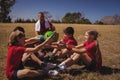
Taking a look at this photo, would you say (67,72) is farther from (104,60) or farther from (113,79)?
(104,60)

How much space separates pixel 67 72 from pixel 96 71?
93 cm

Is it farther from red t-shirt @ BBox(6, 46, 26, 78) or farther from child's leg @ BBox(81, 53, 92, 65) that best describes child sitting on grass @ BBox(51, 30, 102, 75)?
red t-shirt @ BBox(6, 46, 26, 78)

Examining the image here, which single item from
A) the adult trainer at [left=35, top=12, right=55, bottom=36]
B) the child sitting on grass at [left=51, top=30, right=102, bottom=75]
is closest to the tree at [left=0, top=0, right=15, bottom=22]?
the adult trainer at [left=35, top=12, right=55, bottom=36]

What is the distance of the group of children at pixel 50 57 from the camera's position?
19.5 feet

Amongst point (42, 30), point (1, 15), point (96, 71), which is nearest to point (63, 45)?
point (96, 71)

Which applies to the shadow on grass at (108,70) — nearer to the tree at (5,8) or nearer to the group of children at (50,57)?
the group of children at (50,57)

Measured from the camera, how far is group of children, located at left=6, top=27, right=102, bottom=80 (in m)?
5.95

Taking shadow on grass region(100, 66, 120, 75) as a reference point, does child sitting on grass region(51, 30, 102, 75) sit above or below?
above

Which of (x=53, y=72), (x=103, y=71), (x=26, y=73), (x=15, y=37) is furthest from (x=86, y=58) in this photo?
(x=15, y=37)

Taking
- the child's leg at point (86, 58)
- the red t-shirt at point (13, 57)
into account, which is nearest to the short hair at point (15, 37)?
the red t-shirt at point (13, 57)

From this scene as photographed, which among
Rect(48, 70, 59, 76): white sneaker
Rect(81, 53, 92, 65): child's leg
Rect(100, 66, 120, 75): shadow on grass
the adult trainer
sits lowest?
Rect(100, 66, 120, 75): shadow on grass

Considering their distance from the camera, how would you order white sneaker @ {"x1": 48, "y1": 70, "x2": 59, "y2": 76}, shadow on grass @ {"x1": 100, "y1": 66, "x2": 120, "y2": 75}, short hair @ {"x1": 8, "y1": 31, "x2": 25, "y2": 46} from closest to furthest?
short hair @ {"x1": 8, "y1": 31, "x2": 25, "y2": 46} < white sneaker @ {"x1": 48, "y1": 70, "x2": 59, "y2": 76} < shadow on grass @ {"x1": 100, "y1": 66, "x2": 120, "y2": 75}

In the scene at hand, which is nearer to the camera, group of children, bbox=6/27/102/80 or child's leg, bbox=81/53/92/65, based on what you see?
group of children, bbox=6/27/102/80

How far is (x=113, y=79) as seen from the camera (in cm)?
660
